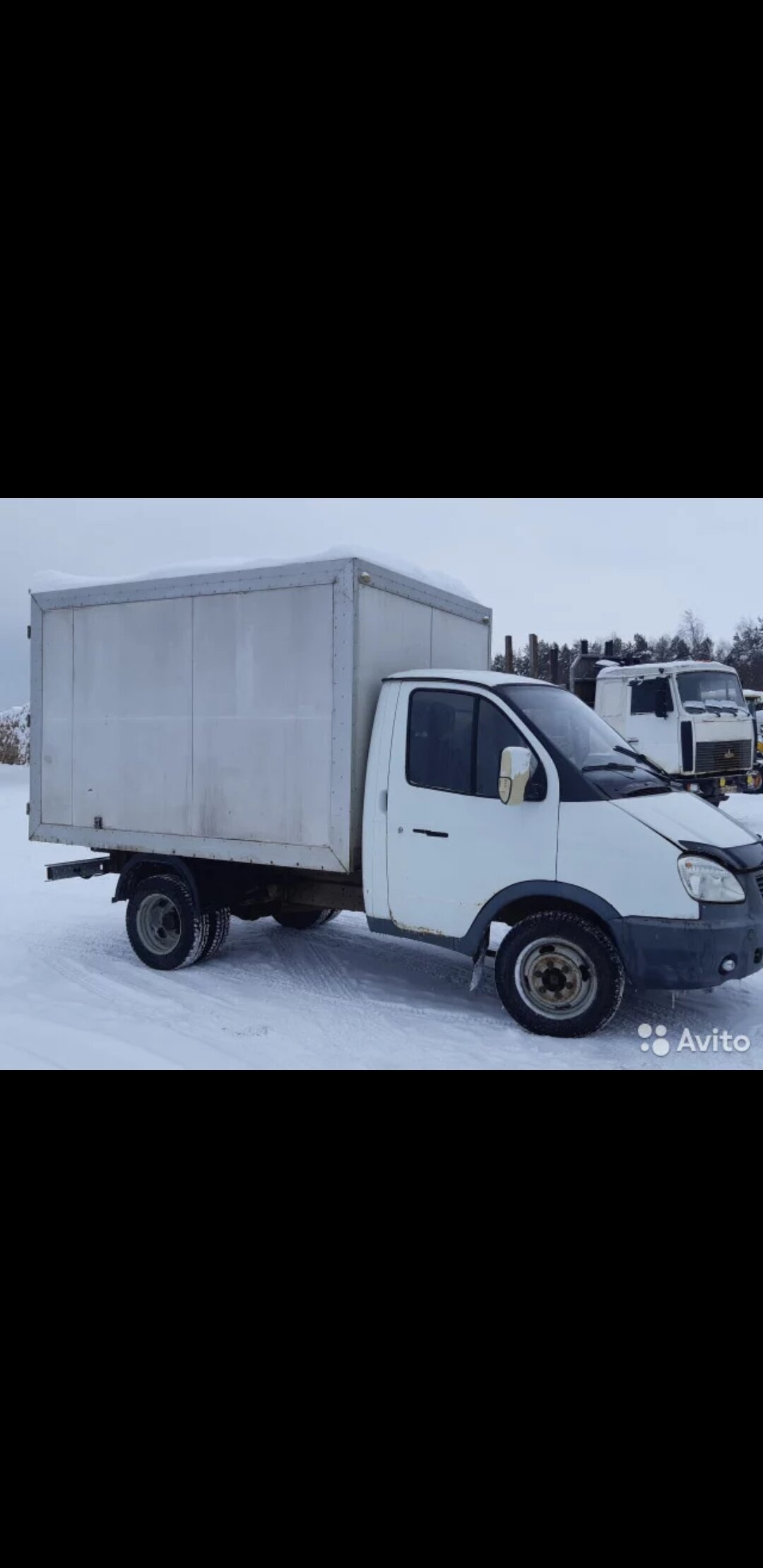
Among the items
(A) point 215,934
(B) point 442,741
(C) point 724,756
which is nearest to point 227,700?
(B) point 442,741

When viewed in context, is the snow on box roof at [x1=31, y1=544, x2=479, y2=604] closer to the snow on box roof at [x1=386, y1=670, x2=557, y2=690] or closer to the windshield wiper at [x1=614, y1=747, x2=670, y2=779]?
the snow on box roof at [x1=386, y1=670, x2=557, y2=690]

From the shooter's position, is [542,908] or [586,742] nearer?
[542,908]

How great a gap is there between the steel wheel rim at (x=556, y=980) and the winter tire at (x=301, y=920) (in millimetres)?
3292

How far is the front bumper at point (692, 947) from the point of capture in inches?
221

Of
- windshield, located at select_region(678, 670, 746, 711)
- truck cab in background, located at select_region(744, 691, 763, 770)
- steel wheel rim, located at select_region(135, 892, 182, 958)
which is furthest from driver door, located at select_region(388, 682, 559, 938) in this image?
truck cab in background, located at select_region(744, 691, 763, 770)

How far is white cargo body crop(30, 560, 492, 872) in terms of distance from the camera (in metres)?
6.70

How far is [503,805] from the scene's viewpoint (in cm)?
621

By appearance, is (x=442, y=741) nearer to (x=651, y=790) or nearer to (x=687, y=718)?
(x=651, y=790)

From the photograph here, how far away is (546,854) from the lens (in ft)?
19.8

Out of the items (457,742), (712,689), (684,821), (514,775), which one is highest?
(712,689)

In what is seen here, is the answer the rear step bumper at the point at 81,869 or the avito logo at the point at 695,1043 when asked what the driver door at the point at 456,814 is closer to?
the avito logo at the point at 695,1043

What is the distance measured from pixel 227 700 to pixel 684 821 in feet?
11.2

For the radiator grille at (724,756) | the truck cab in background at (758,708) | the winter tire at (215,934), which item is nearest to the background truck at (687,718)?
the radiator grille at (724,756)

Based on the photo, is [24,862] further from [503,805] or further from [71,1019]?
[503,805]
